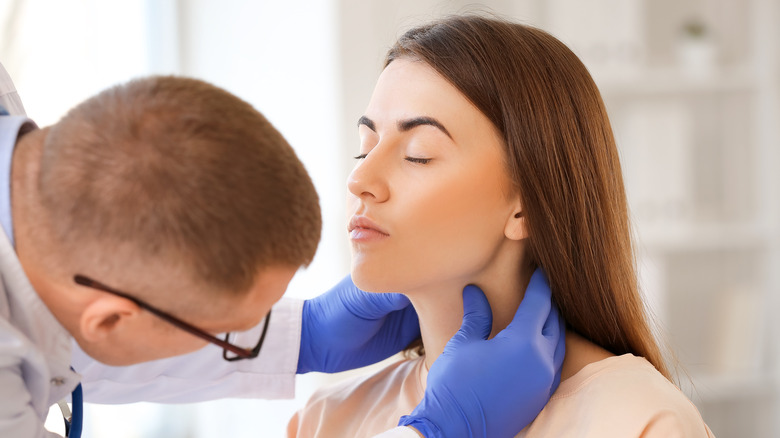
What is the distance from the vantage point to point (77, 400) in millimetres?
989

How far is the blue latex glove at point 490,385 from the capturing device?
1020 millimetres

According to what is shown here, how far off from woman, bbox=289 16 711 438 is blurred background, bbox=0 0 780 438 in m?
1.15

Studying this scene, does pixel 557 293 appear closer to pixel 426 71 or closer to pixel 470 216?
pixel 470 216

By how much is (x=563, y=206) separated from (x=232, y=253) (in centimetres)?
60

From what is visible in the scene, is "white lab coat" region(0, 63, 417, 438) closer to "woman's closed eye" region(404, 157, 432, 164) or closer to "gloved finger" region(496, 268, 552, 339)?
"gloved finger" region(496, 268, 552, 339)

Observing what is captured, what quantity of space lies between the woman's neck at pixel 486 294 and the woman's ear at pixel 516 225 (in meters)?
0.05

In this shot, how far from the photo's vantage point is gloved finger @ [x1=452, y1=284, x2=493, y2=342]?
3.71 ft

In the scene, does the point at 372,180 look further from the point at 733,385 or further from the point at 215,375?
the point at 733,385

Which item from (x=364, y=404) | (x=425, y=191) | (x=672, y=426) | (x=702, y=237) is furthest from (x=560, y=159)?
(x=702, y=237)

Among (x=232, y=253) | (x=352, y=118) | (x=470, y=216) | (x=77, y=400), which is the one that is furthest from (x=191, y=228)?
(x=352, y=118)

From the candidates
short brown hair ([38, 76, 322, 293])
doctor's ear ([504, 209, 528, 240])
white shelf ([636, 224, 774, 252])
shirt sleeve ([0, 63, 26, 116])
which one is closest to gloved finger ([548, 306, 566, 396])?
doctor's ear ([504, 209, 528, 240])

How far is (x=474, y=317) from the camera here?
1.16 meters

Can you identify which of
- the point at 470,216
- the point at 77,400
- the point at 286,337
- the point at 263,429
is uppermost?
the point at 470,216

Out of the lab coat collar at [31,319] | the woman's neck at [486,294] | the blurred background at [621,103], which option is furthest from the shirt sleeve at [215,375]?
the blurred background at [621,103]
